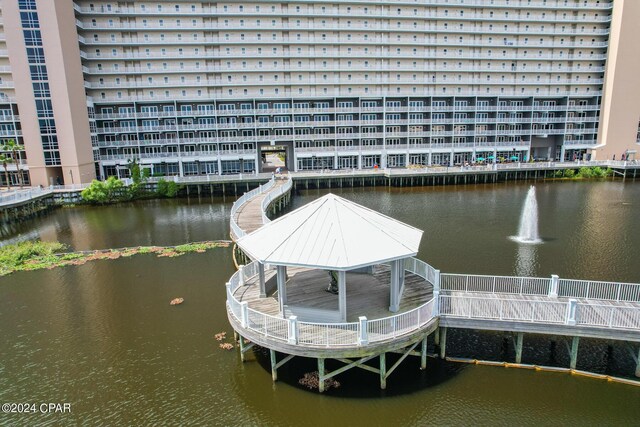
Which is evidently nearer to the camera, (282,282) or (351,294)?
(282,282)

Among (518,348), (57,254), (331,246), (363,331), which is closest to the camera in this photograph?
(363,331)

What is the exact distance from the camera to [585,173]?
65.9 meters

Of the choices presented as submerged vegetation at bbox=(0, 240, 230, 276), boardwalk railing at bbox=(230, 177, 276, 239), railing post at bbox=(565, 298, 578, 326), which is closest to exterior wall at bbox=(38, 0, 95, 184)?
submerged vegetation at bbox=(0, 240, 230, 276)

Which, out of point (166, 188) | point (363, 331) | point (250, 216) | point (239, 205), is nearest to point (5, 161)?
point (166, 188)

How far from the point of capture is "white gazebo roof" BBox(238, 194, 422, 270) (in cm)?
1404

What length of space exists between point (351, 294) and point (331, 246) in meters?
2.93

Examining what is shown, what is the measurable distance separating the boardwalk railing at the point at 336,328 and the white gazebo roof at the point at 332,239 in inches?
75.9

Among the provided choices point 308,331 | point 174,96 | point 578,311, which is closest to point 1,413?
point 308,331

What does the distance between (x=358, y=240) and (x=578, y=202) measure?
41.1 m

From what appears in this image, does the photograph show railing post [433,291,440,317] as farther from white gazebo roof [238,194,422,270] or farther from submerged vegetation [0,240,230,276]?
submerged vegetation [0,240,230,276]

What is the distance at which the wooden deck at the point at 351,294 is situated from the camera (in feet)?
49.4

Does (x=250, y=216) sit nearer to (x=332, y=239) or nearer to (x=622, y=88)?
(x=332, y=239)

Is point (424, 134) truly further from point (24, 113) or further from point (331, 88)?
point (24, 113)

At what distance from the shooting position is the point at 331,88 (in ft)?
233
